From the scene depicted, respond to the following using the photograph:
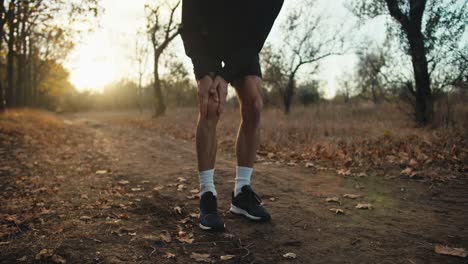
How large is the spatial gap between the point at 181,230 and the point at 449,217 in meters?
1.96

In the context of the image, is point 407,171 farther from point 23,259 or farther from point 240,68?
point 23,259

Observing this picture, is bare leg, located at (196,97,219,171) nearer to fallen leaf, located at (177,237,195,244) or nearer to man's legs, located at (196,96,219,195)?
man's legs, located at (196,96,219,195)

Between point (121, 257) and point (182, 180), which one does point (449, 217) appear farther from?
point (182, 180)

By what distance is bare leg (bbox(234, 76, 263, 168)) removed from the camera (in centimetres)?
256

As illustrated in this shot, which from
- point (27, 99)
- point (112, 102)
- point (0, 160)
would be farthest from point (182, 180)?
point (112, 102)

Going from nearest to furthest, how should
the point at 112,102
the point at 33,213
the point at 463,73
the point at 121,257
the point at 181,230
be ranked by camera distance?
1. the point at 121,257
2. the point at 181,230
3. the point at 33,213
4. the point at 463,73
5. the point at 112,102

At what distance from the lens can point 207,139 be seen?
8.18ft

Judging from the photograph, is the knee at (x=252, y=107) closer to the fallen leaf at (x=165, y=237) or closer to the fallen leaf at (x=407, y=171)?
the fallen leaf at (x=165, y=237)

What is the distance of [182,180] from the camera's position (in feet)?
12.8

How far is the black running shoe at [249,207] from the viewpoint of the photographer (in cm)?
237

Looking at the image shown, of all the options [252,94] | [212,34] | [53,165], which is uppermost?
[212,34]

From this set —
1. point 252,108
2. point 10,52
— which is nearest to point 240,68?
point 252,108

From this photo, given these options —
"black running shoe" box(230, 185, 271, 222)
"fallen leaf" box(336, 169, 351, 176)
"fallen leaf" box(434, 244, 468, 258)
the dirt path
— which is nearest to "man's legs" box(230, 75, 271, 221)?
"black running shoe" box(230, 185, 271, 222)

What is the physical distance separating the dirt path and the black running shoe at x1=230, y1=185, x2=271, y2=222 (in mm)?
65
